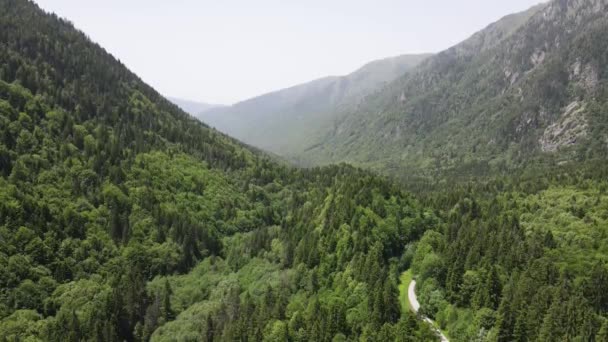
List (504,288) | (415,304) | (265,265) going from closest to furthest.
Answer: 1. (504,288)
2. (415,304)
3. (265,265)

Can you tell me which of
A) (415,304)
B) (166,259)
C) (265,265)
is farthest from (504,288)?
(166,259)

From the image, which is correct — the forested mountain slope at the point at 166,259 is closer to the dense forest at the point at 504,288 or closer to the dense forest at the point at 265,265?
the dense forest at the point at 265,265

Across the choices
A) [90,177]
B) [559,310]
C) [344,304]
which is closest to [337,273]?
[344,304]

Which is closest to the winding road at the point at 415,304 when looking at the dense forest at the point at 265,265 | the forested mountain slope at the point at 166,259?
the dense forest at the point at 265,265

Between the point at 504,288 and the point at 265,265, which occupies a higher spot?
the point at 504,288

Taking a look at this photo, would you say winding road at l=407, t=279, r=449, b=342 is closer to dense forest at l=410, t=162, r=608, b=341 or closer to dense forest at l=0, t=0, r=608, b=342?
dense forest at l=410, t=162, r=608, b=341

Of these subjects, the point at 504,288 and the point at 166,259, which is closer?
the point at 504,288

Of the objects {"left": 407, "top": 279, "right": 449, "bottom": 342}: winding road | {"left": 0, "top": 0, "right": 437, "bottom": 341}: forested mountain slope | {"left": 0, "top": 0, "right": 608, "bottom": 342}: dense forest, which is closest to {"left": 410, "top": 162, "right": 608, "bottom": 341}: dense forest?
{"left": 0, "top": 0, "right": 608, "bottom": 342}: dense forest

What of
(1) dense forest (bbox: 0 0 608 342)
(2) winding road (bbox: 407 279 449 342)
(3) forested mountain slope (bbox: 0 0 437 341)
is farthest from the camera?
(3) forested mountain slope (bbox: 0 0 437 341)

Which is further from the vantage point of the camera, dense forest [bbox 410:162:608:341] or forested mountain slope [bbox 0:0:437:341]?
forested mountain slope [bbox 0:0:437:341]

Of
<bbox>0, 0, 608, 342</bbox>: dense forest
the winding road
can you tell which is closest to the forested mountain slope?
<bbox>0, 0, 608, 342</bbox>: dense forest

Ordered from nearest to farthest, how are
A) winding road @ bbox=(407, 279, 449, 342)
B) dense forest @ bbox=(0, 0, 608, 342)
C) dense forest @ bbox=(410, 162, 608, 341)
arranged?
dense forest @ bbox=(410, 162, 608, 341) < winding road @ bbox=(407, 279, 449, 342) < dense forest @ bbox=(0, 0, 608, 342)

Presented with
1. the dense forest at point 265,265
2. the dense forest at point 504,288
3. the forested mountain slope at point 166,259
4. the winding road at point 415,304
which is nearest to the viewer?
the dense forest at point 504,288

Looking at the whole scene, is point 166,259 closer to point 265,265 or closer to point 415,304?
point 265,265
